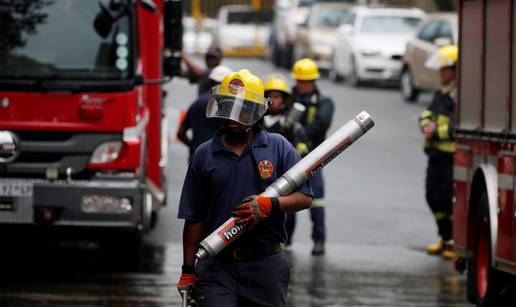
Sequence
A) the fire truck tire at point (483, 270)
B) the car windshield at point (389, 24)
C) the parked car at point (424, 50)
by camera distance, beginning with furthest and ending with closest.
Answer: the car windshield at point (389, 24) → the parked car at point (424, 50) → the fire truck tire at point (483, 270)

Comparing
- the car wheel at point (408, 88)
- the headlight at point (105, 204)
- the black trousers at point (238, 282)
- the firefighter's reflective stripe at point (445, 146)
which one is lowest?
the car wheel at point (408, 88)

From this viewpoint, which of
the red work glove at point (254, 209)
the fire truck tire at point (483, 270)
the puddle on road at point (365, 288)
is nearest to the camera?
the red work glove at point (254, 209)

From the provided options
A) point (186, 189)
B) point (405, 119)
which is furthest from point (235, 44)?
point (186, 189)

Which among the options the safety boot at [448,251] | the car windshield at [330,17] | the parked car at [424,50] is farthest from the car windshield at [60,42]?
the car windshield at [330,17]

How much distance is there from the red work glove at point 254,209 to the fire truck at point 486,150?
10.8 ft

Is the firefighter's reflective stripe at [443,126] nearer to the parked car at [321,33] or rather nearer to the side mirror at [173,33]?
the side mirror at [173,33]

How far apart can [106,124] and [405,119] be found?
16146 mm

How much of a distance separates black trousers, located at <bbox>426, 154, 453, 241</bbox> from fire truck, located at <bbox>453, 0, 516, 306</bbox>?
2423 millimetres

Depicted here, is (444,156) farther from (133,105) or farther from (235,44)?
(235,44)

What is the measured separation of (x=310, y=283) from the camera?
12328 mm

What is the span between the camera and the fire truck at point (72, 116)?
38.2 feet

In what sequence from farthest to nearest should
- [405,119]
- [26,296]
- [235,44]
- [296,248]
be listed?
1. [235,44]
2. [405,119]
3. [296,248]
4. [26,296]

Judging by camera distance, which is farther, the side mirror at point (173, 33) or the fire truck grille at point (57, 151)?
the side mirror at point (173, 33)

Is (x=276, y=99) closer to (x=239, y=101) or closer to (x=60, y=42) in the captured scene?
(x=60, y=42)
